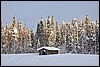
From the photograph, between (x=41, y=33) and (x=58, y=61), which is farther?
(x=41, y=33)

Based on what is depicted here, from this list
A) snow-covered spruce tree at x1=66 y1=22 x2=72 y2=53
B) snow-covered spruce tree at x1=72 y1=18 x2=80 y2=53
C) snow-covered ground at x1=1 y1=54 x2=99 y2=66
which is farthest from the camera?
snow-covered spruce tree at x1=66 y1=22 x2=72 y2=53

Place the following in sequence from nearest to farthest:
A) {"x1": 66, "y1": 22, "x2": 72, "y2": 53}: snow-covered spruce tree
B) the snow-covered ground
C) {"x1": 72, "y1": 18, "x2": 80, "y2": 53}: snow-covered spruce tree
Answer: the snow-covered ground → {"x1": 72, "y1": 18, "x2": 80, "y2": 53}: snow-covered spruce tree → {"x1": 66, "y1": 22, "x2": 72, "y2": 53}: snow-covered spruce tree

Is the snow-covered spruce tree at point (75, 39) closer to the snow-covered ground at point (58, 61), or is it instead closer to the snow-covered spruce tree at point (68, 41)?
the snow-covered spruce tree at point (68, 41)

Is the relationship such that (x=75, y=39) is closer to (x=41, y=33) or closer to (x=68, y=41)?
(x=68, y=41)

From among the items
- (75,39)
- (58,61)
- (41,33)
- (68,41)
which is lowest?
(58,61)

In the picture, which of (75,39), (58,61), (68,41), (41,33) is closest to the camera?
(58,61)

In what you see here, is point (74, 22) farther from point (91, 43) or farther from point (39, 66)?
point (39, 66)

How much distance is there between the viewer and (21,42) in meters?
88.8

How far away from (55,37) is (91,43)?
15680 millimetres

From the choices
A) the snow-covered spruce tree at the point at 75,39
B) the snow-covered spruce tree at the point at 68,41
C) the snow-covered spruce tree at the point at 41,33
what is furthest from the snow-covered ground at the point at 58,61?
the snow-covered spruce tree at the point at 41,33

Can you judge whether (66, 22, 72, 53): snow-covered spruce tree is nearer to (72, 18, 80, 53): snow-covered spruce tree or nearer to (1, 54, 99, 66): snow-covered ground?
(72, 18, 80, 53): snow-covered spruce tree

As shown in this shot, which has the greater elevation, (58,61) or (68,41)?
(68,41)

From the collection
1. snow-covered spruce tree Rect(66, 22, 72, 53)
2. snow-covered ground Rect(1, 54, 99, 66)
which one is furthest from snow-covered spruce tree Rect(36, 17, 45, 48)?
snow-covered ground Rect(1, 54, 99, 66)

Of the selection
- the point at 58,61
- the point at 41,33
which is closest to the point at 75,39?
the point at 41,33
